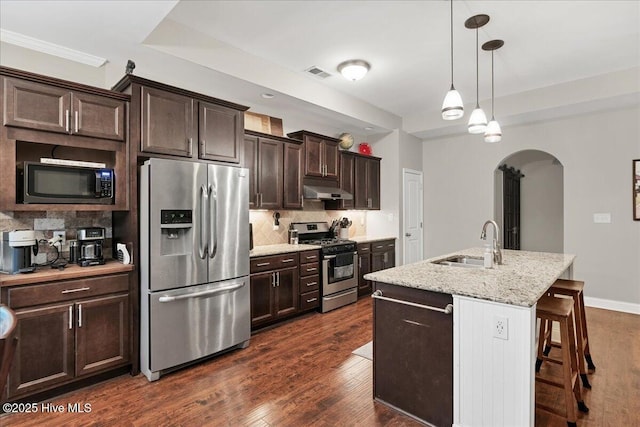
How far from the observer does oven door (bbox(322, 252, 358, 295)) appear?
4457 millimetres

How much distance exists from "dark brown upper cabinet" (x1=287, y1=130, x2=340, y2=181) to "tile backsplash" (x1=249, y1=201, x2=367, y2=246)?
529mm

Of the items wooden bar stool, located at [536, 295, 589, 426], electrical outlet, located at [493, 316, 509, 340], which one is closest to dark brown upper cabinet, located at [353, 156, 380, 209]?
wooden bar stool, located at [536, 295, 589, 426]

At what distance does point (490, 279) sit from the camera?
2.21 metres

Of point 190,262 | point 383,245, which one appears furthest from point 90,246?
point 383,245

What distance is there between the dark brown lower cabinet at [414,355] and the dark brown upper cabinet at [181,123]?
2.02 metres

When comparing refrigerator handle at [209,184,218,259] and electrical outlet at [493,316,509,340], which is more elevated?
refrigerator handle at [209,184,218,259]

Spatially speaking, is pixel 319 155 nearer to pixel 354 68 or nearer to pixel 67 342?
pixel 354 68

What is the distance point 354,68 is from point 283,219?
7.11 ft

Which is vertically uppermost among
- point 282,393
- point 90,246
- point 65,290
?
point 90,246

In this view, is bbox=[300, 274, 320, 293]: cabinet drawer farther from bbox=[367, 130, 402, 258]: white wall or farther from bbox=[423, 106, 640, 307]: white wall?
bbox=[423, 106, 640, 307]: white wall

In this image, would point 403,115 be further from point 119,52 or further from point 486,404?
point 486,404

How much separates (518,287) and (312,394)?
1585mm

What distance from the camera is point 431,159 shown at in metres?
6.32

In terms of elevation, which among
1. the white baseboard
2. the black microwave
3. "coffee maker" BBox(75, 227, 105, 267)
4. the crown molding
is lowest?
the white baseboard
